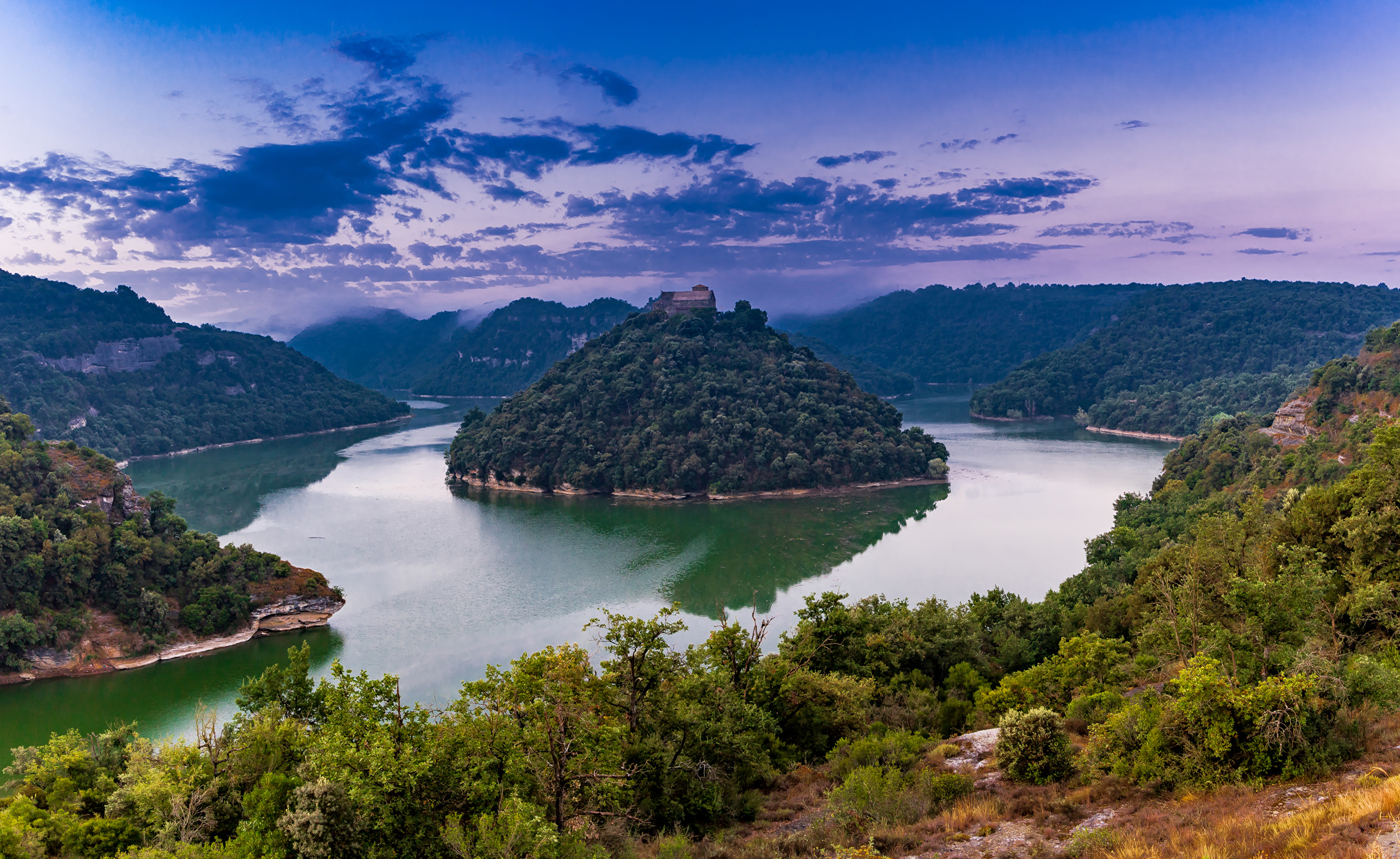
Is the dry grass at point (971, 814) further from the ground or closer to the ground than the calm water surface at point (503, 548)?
further from the ground

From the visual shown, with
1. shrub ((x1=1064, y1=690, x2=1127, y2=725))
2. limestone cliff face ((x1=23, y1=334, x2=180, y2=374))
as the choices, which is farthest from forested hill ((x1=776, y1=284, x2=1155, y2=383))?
shrub ((x1=1064, y1=690, x2=1127, y2=725))

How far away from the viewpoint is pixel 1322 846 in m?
6.72

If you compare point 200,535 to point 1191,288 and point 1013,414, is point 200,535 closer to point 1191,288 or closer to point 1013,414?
point 1013,414

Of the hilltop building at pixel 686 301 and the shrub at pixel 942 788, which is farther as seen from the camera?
the hilltop building at pixel 686 301

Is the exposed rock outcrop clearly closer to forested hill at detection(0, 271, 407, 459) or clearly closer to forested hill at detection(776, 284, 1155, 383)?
forested hill at detection(776, 284, 1155, 383)

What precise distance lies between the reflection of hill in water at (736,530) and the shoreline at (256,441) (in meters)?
44.2

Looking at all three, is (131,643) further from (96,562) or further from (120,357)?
(120,357)

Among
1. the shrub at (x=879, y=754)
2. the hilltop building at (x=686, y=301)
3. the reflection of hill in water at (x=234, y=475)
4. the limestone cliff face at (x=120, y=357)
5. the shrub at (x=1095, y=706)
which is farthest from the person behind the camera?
the limestone cliff face at (x=120, y=357)

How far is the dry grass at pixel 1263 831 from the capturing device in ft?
22.3

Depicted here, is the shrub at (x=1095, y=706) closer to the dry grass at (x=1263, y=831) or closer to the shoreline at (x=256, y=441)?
the dry grass at (x=1263, y=831)

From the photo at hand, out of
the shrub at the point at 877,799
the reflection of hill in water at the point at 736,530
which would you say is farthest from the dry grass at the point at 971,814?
the reflection of hill in water at the point at 736,530

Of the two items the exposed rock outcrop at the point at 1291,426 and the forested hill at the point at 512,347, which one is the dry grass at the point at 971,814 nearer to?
the exposed rock outcrop at the point at 1291,426

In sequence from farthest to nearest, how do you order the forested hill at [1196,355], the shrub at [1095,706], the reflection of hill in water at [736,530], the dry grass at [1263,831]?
the forested hill at [1196,355] → the reflection of hill in water at [736,530] → the shrub at [1095,706] → the dry grass at [1263,831]

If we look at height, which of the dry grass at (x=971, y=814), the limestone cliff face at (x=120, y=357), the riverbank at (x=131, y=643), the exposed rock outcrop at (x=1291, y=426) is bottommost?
the riverbank at (x=131, y=643)
